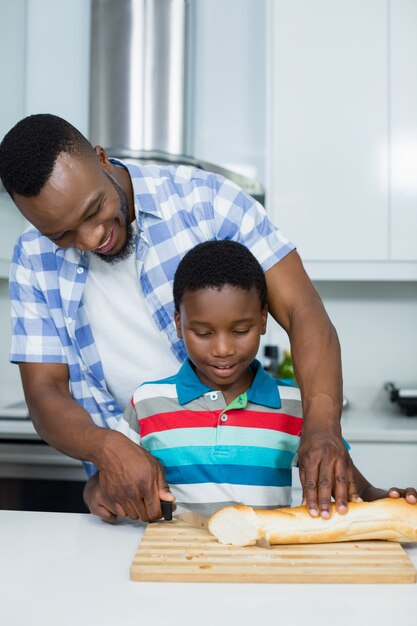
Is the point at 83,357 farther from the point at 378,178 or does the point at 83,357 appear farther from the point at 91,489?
the point at 378,178

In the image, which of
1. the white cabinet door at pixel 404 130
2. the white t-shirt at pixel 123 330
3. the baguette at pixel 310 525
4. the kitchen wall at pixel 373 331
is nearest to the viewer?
the baguette at pixel 310 525

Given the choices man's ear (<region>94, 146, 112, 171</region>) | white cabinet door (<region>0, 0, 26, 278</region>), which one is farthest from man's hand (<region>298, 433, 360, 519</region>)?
white cabinet door (<region>0, 0, 26, 278</region>)

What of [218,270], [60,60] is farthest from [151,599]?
[60,60]

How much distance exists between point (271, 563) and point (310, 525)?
0.09m

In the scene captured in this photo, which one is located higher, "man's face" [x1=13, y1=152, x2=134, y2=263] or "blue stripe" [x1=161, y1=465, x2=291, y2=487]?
"man's face" [x1=13, y1=152, x2=134, y2=263]

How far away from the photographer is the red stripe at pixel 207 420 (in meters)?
1.22

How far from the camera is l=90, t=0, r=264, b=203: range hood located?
2479 millimetres

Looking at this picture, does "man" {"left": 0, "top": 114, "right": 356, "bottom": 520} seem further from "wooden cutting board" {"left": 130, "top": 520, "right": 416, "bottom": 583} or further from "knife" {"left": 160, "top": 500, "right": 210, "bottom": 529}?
"wooden cutting board" {"left": 130, "top": 520, "right": 416, "bottom": 583}

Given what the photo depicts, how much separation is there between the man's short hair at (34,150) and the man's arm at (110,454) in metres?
0.36

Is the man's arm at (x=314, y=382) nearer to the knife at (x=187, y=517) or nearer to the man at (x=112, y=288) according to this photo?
the man at (x=112, y=288)

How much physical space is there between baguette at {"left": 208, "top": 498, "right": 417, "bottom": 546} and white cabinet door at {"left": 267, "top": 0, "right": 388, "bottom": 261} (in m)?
1.56

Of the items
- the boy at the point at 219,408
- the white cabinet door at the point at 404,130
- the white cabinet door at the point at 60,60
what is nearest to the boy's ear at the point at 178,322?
the boy at the point at 219,408

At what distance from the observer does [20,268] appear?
4.64 ft

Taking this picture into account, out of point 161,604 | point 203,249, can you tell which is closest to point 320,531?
point 161,604
